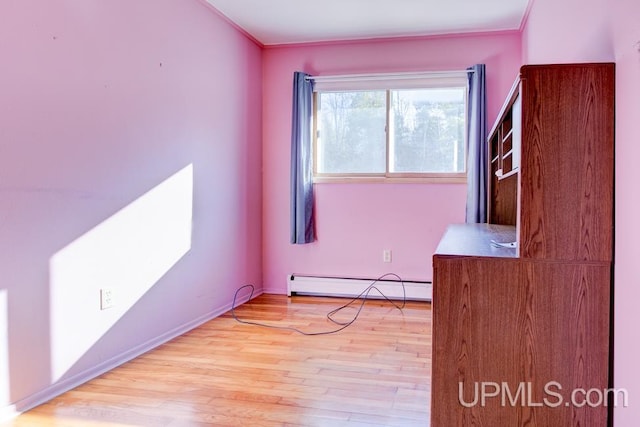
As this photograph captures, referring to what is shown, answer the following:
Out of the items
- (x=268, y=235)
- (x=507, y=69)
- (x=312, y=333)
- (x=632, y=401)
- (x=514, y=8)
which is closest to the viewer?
(x=632, y=401)

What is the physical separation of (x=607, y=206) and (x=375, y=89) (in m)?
2.86

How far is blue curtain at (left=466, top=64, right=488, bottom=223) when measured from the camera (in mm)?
3764

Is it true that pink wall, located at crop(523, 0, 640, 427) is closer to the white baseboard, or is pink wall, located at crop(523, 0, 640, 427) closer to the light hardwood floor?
the light hardwood floor

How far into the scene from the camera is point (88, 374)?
7.61 ft

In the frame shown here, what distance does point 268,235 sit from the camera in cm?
439

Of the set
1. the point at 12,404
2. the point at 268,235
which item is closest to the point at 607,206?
the point at 12,404

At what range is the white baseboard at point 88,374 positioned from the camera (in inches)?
76.9

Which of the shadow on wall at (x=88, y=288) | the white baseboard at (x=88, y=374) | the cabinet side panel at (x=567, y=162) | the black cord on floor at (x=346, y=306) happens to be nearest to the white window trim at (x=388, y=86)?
the black cord on floor at (x=346, y=306)

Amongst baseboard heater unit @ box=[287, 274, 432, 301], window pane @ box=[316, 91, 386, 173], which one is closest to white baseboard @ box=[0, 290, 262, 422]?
baseboard heater unit @ box=[287, 274, 432, 301]

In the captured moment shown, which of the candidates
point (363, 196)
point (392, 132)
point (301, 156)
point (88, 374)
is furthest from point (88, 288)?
point (392, 132)

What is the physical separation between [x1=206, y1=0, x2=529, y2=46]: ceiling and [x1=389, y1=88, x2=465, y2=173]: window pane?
0.53 m

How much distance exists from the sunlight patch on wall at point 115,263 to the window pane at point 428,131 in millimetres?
1879

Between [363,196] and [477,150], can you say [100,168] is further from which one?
[477,150]

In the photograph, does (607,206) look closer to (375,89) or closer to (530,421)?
(530,421)
